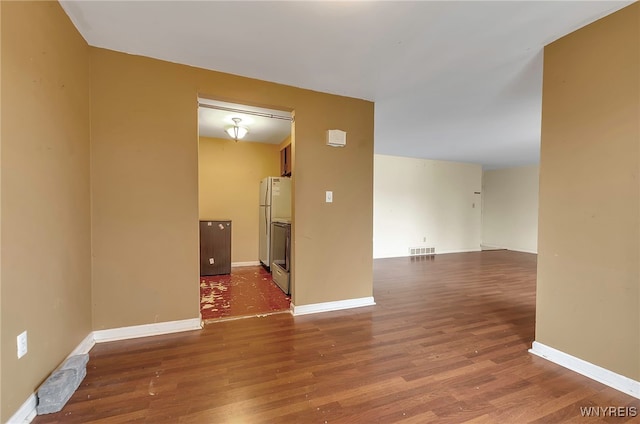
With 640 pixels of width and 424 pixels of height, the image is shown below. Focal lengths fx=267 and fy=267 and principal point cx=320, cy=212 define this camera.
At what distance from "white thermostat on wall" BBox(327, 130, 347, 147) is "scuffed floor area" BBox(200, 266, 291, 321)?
76.1 inches

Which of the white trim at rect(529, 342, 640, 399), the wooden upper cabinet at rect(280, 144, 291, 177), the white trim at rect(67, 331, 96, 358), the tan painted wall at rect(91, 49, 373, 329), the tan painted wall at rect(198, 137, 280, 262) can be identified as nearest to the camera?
the white trim at rect(529, 342, 640, 399)

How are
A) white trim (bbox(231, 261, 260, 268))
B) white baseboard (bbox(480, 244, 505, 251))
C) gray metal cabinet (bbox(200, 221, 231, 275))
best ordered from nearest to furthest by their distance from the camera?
gray metal cabinet (bbox(200, 221, 231, 275)) < white trim (bbox(231, 261, 260, 268)) < white baseboard (bbox(480, 244, 505, 251))

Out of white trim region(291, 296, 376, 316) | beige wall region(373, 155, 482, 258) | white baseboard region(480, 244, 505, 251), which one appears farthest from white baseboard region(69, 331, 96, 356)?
white baseboard region(480, 244, 505, 251)

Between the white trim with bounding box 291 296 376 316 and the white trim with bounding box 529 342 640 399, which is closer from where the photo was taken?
the white trim with bounding box 529 342 640 399

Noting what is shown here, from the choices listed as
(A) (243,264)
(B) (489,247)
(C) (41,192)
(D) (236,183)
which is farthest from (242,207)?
(B) (489,247)

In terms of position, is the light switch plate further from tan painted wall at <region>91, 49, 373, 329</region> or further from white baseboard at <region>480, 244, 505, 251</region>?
white baseboard at <region>480, 244, 505, 251</region>

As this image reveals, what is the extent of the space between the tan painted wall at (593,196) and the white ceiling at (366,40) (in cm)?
27

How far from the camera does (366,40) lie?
2045mm

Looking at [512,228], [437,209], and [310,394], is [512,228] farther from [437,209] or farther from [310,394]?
[310,394]

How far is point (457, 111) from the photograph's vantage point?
11.5ft

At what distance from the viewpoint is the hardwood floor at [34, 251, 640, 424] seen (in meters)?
1.46

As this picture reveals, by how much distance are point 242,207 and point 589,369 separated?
4942mm

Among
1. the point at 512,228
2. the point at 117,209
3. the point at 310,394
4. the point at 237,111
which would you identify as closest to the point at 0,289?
the point at 117,209

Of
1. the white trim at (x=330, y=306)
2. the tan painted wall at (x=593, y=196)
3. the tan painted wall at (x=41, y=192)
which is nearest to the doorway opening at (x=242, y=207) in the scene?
the white trim at (x=330, y=306)
